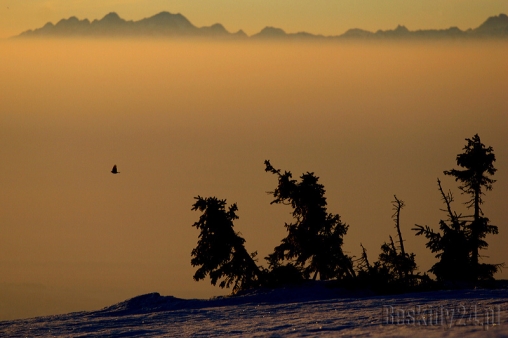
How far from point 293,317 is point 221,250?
12644 millimetres

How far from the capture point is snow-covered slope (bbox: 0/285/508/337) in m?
44.9

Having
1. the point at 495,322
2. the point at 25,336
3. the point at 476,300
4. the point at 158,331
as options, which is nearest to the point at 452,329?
the point at 495,322

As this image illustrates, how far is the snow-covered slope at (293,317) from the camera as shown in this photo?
147ft

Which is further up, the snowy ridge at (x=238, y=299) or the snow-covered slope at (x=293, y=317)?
the snowy ridge at (x=238, y=299)

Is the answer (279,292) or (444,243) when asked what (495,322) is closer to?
(279,292)

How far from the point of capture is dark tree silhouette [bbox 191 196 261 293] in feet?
204

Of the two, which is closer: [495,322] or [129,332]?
[495,322]

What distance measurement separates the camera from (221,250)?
205 feet

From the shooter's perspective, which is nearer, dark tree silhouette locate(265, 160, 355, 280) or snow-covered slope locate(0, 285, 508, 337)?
snow-covered slope locate(0, 285, 508, 337)

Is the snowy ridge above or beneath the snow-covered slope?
above

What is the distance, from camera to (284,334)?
46.2 metres

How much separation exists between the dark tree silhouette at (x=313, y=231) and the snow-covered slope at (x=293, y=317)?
3.65 metres

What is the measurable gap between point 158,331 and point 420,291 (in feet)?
50.5

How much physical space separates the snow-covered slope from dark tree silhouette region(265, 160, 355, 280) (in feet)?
12.0
